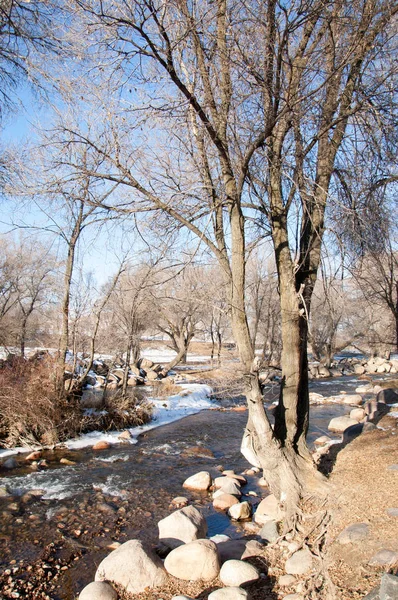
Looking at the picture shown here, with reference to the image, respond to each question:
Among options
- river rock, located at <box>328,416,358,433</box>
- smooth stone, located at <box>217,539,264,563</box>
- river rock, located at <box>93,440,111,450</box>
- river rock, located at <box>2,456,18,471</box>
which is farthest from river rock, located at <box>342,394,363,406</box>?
smooth stone, located at <box>217,539,264,563</box>

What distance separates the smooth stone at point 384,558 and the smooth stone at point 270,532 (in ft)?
5.22

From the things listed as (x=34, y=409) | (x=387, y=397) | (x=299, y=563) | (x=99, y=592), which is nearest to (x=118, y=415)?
(x=34, y=409)

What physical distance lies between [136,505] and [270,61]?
6806 mm

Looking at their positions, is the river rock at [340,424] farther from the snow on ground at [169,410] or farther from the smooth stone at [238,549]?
the smooth stone at [238,549]

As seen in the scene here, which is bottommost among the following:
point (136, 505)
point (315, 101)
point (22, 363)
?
point (136, 505)

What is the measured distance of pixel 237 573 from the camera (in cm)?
423

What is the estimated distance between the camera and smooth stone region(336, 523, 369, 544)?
4254 mm

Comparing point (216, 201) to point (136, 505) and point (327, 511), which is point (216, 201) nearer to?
point (327, 511)

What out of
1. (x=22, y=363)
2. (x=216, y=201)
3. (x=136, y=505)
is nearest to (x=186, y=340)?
(x=22, y=363)

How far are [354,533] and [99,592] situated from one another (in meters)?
2.60

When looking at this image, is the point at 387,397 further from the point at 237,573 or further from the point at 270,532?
the point at 237,573

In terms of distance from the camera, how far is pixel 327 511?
4953 millimetres

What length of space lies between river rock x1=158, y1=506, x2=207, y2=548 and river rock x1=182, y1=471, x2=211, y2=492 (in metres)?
2.18

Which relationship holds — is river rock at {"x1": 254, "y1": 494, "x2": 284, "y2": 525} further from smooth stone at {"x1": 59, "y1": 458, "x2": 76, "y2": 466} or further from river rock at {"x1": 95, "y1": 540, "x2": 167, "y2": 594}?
smooth stone at {"x1": 59, "y1": 458, "x2": 76, "y2": 466}
